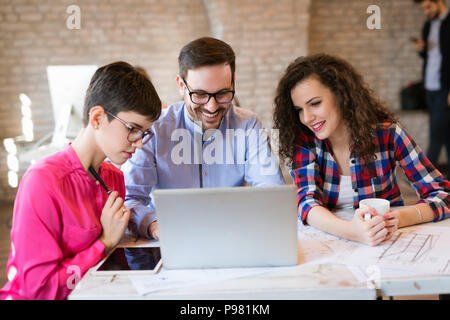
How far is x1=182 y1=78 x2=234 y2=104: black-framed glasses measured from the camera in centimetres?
150

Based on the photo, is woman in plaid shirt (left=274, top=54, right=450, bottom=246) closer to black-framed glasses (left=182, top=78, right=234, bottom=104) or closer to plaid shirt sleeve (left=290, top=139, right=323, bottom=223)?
plaid shirt sleeve (left=290, top=139, right=323, bottom=223)

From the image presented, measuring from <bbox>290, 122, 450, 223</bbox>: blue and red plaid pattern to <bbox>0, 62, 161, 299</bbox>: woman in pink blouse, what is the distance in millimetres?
620

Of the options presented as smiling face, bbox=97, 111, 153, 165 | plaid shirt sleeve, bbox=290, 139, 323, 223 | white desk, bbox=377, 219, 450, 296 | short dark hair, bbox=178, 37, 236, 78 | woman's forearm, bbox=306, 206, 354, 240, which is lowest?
white desk, bbox=377, 219, 450, 296

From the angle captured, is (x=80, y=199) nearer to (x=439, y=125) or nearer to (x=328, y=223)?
(x=328, y=223)

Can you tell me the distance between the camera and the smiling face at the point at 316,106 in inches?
60.9

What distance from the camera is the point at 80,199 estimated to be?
46.9 inches

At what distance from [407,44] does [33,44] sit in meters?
3.98

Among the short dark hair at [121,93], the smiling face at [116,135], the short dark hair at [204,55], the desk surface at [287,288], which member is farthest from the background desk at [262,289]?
the short dark hair at [204,55]

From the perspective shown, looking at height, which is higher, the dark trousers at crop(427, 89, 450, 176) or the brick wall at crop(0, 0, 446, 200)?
the brick wall at crop(0, 0, 446, 200)

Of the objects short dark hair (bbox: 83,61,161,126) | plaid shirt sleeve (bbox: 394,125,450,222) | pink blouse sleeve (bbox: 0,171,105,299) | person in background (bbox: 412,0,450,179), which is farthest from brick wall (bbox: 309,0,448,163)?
pink blouse sleeve (bbox: 0,171,105,299)

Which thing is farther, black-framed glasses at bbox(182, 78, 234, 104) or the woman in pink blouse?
black-framed glasses at bbox(182, 78, 234, 104)

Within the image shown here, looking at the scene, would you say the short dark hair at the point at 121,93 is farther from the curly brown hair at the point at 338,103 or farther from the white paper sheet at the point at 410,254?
the white paper sheet at the point at 410,254
